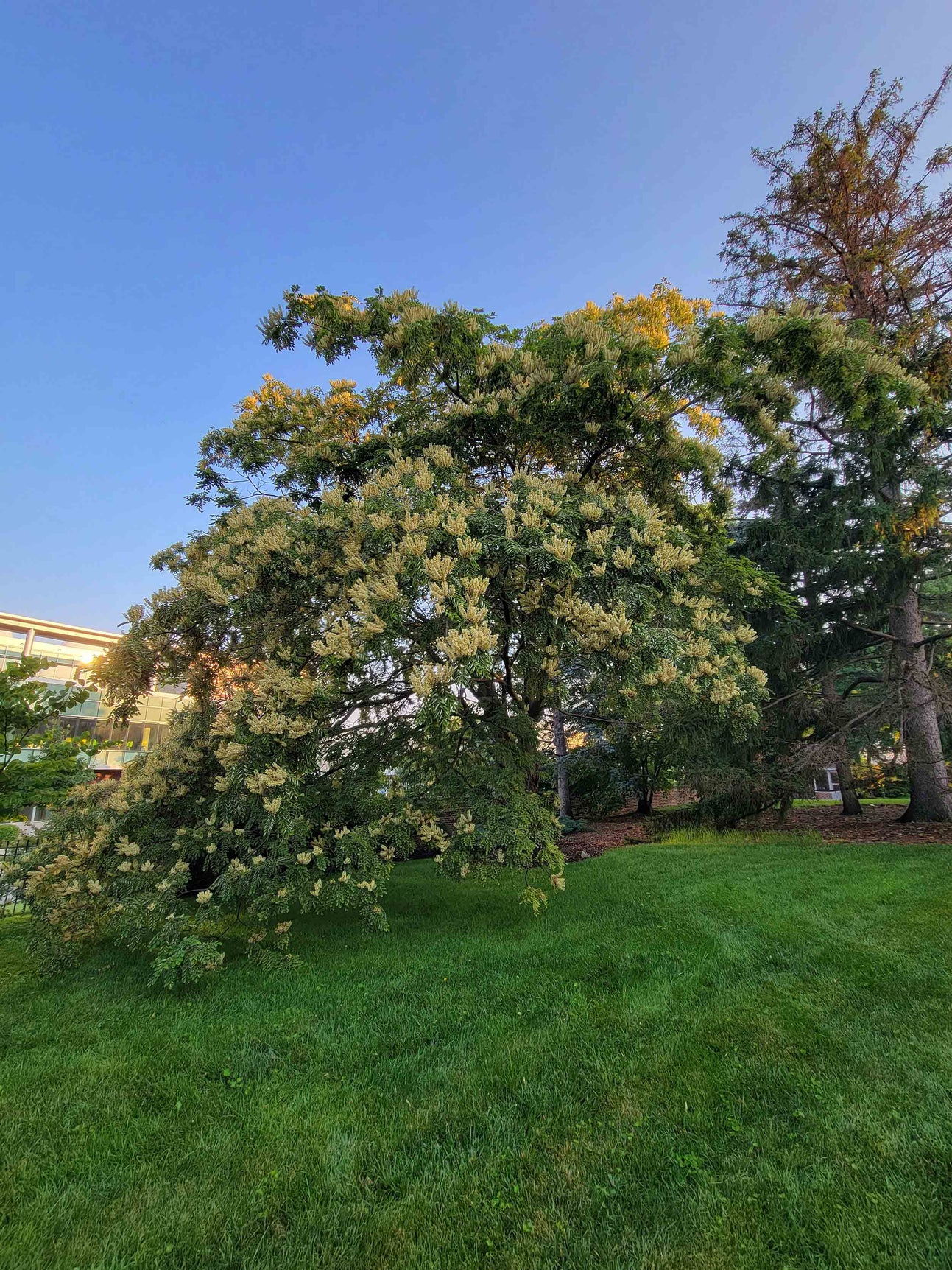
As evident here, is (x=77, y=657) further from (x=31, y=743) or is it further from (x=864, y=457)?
(x=864, y=457)

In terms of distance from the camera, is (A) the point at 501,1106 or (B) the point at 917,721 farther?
(B) the point at 917,721

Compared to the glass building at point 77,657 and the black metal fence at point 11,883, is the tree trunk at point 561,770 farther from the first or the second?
the glass building at point 77,657

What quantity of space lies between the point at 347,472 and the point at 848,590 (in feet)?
34.1

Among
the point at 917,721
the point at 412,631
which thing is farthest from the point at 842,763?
the point at 412,631

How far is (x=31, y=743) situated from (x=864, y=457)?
46.9 ft

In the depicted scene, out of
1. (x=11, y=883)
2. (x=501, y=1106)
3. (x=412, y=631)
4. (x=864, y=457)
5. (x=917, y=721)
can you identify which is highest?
(x=864, y=457)

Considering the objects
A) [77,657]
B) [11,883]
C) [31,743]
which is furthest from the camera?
[77,657]

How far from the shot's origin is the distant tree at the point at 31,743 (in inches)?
297

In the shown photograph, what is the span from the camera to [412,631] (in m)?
4.49

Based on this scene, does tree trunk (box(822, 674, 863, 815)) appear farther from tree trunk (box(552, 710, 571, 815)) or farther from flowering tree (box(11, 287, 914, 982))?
tree trunk (box(552, 710, 571, 815))

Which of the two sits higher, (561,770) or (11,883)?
(561,770)

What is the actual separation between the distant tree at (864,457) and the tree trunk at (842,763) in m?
0.06

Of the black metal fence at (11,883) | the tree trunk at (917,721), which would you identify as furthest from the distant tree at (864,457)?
the black metal fence at (11,883)

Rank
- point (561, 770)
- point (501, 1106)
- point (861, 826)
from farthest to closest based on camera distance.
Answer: point (561, 770) < point (861, 826) < point (501, 1106)
